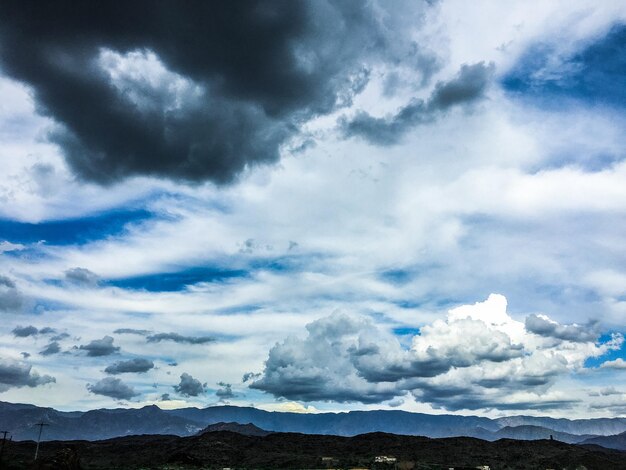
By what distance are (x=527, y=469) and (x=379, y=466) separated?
5138cm

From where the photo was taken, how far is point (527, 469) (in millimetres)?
175875

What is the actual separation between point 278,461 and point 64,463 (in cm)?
11137

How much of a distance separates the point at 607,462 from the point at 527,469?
90.1ft

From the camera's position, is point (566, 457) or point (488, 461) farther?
point (488, 461)

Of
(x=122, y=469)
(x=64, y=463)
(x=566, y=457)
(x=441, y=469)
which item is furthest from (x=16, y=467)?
(x=566, y=457)

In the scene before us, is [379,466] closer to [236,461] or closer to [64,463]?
[236,461]

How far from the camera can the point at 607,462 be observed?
585ft

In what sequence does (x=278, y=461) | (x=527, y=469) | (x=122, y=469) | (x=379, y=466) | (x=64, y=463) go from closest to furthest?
(x=64, y=463) < (x=122, y=469) < (x=379, y=466) < (x=527, y=469) < (x=278, y=461)

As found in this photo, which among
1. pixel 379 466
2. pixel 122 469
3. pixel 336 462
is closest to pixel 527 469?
pixel 379 466

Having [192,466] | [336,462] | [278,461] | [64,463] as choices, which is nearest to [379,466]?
[336,462]

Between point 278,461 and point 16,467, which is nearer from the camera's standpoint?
point 16,467

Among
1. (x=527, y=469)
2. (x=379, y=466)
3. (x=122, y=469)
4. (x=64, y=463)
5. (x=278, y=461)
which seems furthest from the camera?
(x=278, y=461)

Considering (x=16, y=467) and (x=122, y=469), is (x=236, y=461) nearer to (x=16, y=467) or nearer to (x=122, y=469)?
(x=122, y=469)

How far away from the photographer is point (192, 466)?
517 ft
